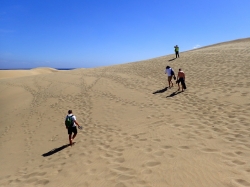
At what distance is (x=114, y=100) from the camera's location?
14.8 metres

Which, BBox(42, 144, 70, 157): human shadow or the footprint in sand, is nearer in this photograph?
the footprint in sand

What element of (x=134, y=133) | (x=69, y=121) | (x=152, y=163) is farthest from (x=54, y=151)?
(x=152, y=163)

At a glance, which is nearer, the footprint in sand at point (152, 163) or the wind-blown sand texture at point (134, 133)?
the wind-blown sand texture at point (134, 133)

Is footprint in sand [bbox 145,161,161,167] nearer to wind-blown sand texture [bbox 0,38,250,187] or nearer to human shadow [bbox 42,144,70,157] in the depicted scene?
wind-blown sand texture [bbox 0,38,250,187]

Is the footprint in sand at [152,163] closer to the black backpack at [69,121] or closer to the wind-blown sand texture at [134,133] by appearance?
the wind-blown sand texture at [134,133]

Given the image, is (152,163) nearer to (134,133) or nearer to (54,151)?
(134,133)

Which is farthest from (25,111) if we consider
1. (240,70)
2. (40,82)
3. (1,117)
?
(240,70)

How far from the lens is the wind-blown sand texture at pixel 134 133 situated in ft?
17.6

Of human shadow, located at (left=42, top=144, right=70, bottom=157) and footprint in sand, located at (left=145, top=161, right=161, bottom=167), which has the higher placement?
footprint in sand, located at (left=145, top=161, right=161, bottom=167)

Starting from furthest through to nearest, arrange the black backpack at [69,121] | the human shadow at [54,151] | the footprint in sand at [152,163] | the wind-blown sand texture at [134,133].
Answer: the black backpack at [69,121] → the human shadow at [54,151] → the footprint in sand at [152,163] → the wind-blown sand texture at [134,133]

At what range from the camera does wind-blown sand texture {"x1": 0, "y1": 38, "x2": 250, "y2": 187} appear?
5367 millimetres

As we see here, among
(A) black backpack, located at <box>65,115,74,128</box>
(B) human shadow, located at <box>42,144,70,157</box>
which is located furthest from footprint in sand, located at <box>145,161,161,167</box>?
(B) human shadow, located at <box>42,144,70,157</box>

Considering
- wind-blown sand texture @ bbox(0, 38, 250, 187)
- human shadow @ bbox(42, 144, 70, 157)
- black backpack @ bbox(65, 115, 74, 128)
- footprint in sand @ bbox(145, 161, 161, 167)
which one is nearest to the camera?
wind-blown sand texture @ bbox(0, 38, 250, 187)

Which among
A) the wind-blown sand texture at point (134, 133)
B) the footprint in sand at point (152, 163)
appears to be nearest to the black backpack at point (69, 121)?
the wind-blown sand texture at point (134, 133)
